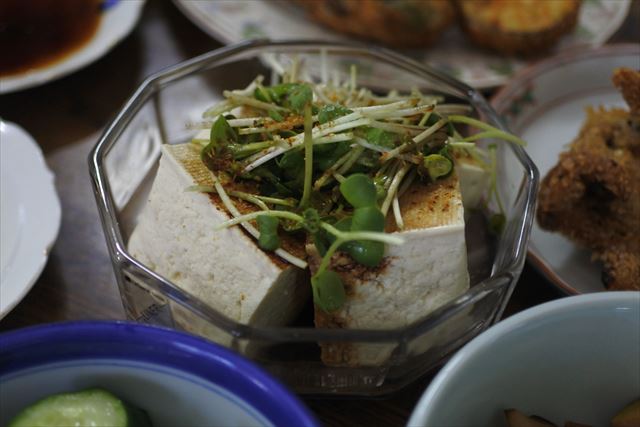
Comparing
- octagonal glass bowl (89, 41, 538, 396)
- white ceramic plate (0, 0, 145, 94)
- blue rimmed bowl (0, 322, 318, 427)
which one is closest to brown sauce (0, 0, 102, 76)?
white ceramic plate (0, 0, 145, 94)

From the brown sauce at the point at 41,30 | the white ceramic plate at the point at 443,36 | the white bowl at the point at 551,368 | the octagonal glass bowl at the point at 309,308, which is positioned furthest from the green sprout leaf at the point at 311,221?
the brown sauce at the point at 41,30

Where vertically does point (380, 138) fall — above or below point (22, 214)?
above

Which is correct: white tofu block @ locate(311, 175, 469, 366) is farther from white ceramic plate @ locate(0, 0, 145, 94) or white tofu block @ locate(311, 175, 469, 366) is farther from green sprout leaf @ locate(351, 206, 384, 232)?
white ceramic plate @ locate(0, 0, 145, 94)

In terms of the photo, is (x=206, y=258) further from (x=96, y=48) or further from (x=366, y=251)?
(x=96, y=48)

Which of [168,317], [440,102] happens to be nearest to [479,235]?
[440,102]

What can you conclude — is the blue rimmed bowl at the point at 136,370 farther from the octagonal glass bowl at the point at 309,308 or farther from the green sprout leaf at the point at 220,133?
the green sprout leaf at the point at 220,133

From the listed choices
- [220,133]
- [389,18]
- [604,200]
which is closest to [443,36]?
[389,18]
